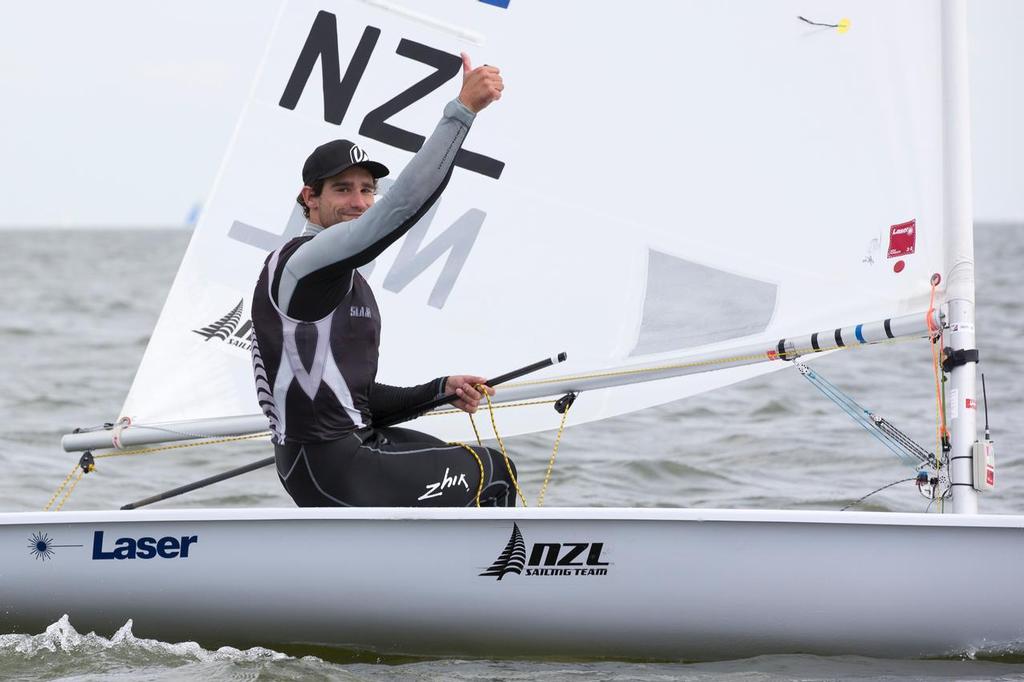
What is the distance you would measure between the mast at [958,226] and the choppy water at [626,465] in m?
0.44

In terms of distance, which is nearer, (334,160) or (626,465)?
(334,160)

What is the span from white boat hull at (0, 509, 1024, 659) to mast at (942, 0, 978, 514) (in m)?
0.25

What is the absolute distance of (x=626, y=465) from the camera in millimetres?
5062

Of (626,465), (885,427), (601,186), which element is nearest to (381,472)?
(601,186)

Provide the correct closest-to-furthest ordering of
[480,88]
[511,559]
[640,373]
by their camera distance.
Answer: [480,88]
[511,559]
[640,373]

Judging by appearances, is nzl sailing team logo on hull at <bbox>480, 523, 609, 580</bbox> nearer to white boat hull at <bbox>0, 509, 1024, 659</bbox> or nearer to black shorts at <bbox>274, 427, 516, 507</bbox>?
white boat hull at <bbox>0, 509, 1024, 659</bbox>

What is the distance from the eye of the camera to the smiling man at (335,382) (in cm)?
251

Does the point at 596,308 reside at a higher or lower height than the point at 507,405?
higher

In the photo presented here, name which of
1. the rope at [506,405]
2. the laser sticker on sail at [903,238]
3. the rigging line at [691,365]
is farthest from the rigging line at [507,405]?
the laser sticker on sail at [903,238]

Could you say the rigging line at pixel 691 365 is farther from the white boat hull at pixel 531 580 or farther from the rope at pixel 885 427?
the white boat hull at pixel 531 580

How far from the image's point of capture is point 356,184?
2588mm

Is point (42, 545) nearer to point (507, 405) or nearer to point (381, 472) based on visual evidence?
point (381, 472)

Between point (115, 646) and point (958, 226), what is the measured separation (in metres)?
1.85

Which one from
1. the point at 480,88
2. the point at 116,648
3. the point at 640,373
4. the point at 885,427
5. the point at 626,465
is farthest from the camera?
the point at 626,465
